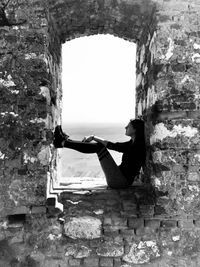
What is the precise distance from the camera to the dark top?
154 inches

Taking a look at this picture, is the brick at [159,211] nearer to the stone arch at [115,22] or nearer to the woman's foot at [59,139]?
the stone arch at [115,22]

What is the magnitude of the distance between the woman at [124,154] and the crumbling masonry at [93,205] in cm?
36

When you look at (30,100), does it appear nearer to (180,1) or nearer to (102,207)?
(102,207)

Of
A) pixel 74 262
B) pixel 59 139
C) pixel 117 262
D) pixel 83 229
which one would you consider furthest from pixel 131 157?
pixel 74 262

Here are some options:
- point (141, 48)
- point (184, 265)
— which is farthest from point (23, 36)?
point (184, 265)

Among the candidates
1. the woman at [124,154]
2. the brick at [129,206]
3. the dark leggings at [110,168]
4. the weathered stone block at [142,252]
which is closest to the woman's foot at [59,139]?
the woman at [124,154]

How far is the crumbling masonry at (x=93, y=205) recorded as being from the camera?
341cm

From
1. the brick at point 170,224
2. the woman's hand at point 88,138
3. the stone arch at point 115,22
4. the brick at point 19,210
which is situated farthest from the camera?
the woman's hand at point 88,138

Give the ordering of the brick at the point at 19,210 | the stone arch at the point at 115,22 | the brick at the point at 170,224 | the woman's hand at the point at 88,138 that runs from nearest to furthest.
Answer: the brick at the point at 19,210
the brick at the point at 170,224
the stone arch at the point at 115,22
the woman's hand at the point at 88,138

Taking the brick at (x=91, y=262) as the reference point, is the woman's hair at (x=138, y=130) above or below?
above

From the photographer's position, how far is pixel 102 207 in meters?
3.58

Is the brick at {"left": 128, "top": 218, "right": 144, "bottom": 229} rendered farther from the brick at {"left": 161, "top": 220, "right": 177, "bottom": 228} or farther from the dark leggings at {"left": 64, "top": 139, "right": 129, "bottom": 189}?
the dark leggings at {"left": 64, "top": 139, "right": 129, "bottom": 189}

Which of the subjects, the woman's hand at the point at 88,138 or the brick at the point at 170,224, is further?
the woman's hand at the point at 88,138

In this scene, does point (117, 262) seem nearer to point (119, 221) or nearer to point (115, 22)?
point (119, 221)
